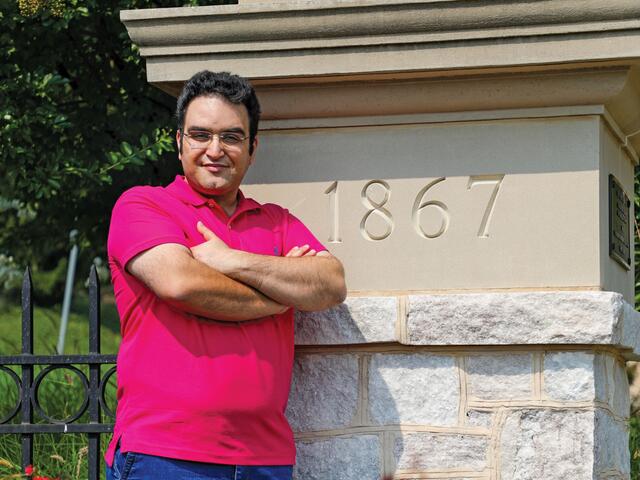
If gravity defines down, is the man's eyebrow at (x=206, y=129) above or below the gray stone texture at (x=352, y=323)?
above

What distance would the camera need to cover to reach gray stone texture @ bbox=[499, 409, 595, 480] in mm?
3180

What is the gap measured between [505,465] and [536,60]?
3.86 feet

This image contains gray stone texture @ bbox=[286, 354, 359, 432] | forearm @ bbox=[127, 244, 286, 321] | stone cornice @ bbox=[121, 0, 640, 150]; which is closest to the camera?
forearm @ bbox=[127, 244, 286, 321]

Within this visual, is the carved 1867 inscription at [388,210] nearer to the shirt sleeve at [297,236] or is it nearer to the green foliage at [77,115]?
the shirt sleeve at [297,236]

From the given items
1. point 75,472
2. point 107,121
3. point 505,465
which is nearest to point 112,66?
point 107,121

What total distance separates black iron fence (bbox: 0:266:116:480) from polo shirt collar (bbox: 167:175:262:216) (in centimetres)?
71

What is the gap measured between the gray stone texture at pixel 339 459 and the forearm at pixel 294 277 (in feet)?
1.57

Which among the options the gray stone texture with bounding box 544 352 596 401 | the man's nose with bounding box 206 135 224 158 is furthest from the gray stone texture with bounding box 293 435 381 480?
the man's nose with bounding box 206 135 224 158

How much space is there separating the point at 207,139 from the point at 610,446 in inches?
61.9

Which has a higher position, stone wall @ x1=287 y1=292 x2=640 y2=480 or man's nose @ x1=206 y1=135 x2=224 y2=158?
man's nose @ x1=206 y1=135 x2=224 y2=158

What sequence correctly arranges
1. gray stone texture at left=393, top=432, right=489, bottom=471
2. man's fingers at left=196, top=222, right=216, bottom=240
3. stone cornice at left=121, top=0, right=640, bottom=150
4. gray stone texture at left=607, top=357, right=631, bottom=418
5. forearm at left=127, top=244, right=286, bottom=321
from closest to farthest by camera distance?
1. forearm at left=127, top=244, right=286, bottom=321
2. man's fingers at left=196, top=222, right=216, bottom=240
3. stone cornice at left=121, top=0, right=640, bottom=150
4. gray stone texture at left=393, top=432, right=489, bottom=471
5. gray stone texture at left=607, top=357, right=631, bottom=418

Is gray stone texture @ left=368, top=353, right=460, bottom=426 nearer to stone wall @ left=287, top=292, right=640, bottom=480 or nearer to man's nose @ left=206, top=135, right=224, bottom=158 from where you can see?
stone wall @ left=287, top=292, right=640, bottom=480

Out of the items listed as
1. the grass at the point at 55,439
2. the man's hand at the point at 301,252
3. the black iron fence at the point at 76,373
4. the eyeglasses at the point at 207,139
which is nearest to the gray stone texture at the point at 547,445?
the man's hand at the point at 301,252

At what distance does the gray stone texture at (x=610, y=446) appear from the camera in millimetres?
3244
